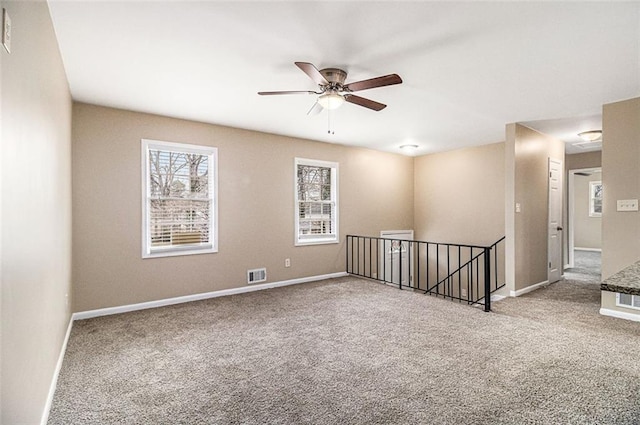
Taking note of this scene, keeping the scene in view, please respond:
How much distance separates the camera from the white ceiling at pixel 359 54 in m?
2.10

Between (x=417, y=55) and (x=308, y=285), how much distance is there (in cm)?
374

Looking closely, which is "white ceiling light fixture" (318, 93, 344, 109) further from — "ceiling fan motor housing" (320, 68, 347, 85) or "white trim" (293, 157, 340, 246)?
"white trim" (293, 157, 340, 246)

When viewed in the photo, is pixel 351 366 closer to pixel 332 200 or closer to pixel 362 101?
pixel 362 101

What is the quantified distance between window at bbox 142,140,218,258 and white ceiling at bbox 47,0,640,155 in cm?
55

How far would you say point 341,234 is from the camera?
240 inches

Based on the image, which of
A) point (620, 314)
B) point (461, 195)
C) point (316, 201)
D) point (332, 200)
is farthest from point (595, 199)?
point (316, 201)

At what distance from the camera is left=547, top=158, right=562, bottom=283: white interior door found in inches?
216

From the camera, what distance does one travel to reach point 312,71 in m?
2.49

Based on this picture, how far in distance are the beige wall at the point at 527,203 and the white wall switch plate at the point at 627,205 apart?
3.68ft

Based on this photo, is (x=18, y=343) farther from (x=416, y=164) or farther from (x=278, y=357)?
(x=416, y=164)

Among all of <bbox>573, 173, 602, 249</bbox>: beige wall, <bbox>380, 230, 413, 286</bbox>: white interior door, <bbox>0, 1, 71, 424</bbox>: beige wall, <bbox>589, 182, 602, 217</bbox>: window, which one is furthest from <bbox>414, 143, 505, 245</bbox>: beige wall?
<bbox>0, 1, 71, 424</bbox>: beige wall

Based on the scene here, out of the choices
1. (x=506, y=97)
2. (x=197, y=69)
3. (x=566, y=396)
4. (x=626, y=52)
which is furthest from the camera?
(x=506, y=97)

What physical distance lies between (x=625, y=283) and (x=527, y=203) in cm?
429

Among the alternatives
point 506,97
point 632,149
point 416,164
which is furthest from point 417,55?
point 416,164
